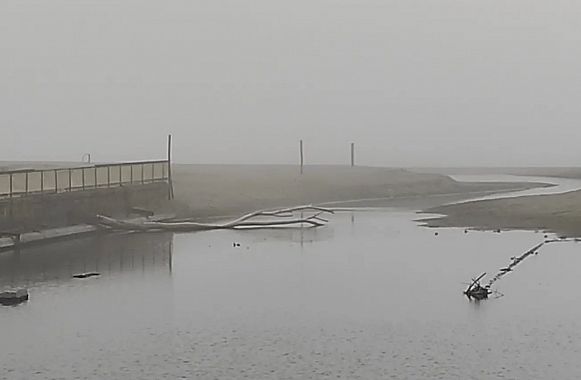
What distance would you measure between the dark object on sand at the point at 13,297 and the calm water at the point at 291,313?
35 cm

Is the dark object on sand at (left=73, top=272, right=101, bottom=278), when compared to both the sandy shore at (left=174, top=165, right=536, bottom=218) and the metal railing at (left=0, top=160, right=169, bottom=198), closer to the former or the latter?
the metal railing at (left=0, top=160, right=169, bottom=198)

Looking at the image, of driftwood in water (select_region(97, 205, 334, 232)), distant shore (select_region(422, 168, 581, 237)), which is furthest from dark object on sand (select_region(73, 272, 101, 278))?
distant shore (select_region(422, 168, 581, 237))

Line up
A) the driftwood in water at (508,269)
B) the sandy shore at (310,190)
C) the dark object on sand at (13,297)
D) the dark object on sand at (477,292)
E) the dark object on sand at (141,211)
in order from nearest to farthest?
the dark object on sand at (13,297) → the dark object on sand at (477,292) → the driftwood in water at (508,269) → the dark object on sand at (141,211) → the sandy shore at (310,190)

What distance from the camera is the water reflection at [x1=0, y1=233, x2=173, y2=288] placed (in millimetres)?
31984

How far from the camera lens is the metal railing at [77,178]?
4391 cm

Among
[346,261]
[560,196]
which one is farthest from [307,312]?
[560,196]

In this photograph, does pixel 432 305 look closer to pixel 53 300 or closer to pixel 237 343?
pixel 237 343

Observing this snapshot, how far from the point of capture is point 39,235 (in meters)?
43.0

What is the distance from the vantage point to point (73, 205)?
4716cm

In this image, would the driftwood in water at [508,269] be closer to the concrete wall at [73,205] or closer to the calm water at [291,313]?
the calm water at [291,313]

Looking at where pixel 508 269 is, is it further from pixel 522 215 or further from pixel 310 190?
pixel 310 190

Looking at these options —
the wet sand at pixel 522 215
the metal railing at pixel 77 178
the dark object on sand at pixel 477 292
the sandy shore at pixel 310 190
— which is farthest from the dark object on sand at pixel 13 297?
the sandy shore at pixel 310 190

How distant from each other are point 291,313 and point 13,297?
796 centimetres

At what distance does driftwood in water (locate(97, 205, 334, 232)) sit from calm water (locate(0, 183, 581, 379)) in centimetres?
758
